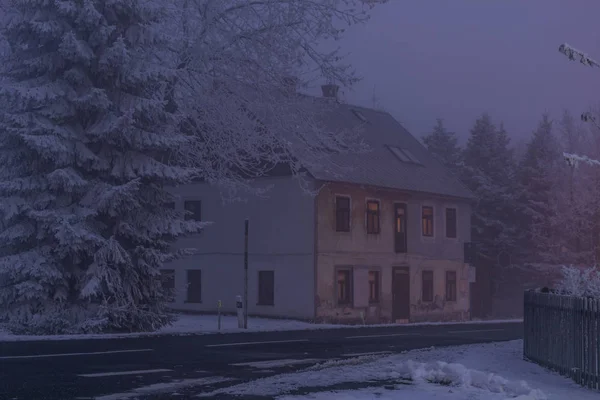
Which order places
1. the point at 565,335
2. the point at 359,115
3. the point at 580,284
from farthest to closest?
the point at 359,115, the point at 580,284, the point at 565,335

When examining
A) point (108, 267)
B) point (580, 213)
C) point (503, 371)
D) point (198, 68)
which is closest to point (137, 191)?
point (108, 267)

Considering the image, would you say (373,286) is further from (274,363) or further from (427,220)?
(274,363)

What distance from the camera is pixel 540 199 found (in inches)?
2391

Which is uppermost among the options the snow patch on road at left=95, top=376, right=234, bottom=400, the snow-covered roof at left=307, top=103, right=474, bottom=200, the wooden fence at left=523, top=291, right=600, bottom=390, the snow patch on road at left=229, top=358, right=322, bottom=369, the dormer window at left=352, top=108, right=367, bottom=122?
the dormer window at left=352, top=108, right=367, bottom=122

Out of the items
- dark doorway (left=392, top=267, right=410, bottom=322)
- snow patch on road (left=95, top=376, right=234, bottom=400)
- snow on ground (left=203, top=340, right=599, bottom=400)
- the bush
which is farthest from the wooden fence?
dark doorway (left=392, top=267, right=410, bottom=322)

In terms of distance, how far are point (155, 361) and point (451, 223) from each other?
34.3 m

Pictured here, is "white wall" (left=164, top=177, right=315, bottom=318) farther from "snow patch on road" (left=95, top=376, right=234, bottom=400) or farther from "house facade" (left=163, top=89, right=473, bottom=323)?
"snow patch on road" (left=95, top=376, right=234, bottom=400)

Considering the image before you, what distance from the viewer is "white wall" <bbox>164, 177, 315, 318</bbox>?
38.8m

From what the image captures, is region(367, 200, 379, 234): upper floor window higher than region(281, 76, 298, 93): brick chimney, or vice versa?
region(281, 76, 298, 93): brick chimney

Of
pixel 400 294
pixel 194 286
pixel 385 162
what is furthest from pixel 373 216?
pixel 194 286

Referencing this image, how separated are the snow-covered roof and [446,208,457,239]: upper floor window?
1.00 meters

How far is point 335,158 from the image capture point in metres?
41.3

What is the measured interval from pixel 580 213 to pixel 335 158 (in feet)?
75.5

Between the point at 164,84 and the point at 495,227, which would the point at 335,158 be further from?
the point at 495,227
